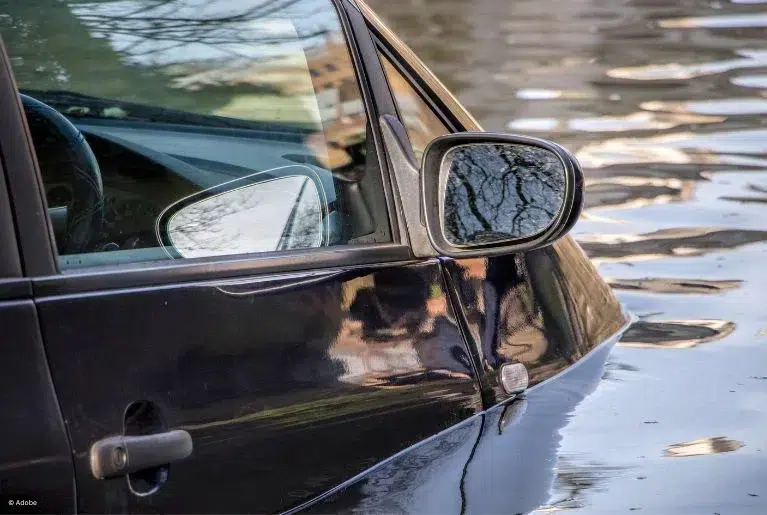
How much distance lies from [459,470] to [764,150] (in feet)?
25.4

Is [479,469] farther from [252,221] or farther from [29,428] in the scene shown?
[29,428]

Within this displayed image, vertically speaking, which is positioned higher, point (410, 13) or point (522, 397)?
point (522, 397)

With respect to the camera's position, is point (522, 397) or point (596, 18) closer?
point (522, 397)

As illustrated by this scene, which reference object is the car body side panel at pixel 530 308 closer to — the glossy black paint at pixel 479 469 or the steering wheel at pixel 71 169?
the glossy black paint at pixel 479 469

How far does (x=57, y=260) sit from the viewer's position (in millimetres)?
2166

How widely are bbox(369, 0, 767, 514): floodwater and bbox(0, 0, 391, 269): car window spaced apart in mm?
745

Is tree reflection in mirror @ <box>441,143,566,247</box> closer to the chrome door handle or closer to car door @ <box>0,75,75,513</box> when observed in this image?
the chrome door handle

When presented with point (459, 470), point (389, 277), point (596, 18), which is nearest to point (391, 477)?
point (459, 470)

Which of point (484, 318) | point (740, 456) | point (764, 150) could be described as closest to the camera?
point (484, 318)

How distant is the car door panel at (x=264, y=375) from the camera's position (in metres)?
2.12

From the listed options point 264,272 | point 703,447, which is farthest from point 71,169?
point 703,447

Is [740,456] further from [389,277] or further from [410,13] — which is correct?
[410,13]

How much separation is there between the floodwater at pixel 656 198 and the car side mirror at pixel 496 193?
0.46 meters

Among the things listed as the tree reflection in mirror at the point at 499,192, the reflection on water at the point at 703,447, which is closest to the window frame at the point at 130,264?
the tree reflection in mirror at the point at 499,192
